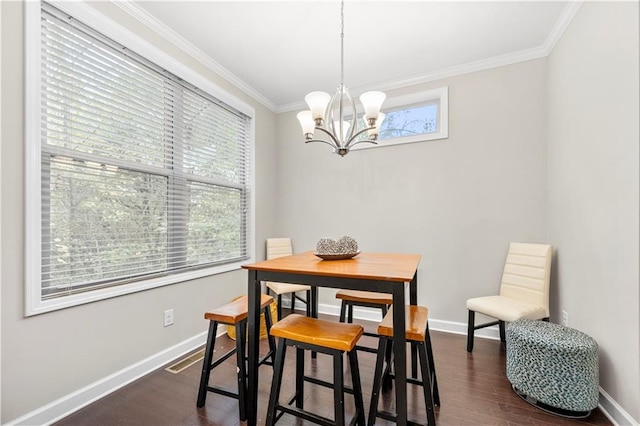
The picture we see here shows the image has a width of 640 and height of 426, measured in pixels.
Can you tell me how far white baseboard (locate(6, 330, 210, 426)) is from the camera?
5.41 feet

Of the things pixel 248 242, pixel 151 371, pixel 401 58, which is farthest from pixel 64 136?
pixel 401 58

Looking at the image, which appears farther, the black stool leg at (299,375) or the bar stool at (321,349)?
the black stool leg at (299,375)

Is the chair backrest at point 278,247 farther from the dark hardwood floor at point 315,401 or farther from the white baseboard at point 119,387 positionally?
the dark hardwood floor at point 315,401

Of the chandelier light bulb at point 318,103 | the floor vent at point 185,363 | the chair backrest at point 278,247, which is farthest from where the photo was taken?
the chair backrest at point 278,247

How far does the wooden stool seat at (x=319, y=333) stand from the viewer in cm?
135

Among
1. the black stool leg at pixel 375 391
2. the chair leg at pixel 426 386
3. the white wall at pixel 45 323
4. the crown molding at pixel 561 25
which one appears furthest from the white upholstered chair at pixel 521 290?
the white wall at pixel 45 323

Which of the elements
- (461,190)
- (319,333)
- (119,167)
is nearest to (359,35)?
(461,190)

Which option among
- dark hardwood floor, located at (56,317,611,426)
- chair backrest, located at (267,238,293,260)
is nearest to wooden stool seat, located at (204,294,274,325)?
dark hardwood floor, located at (56,317,611,426)

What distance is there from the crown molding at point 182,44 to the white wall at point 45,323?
5cm

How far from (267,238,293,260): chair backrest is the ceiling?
1.95m

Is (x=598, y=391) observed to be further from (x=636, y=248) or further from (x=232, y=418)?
(x=232, y=418)

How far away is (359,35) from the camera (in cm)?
250

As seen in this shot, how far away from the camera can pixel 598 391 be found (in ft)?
5.72

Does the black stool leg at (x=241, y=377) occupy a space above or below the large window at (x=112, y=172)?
below
